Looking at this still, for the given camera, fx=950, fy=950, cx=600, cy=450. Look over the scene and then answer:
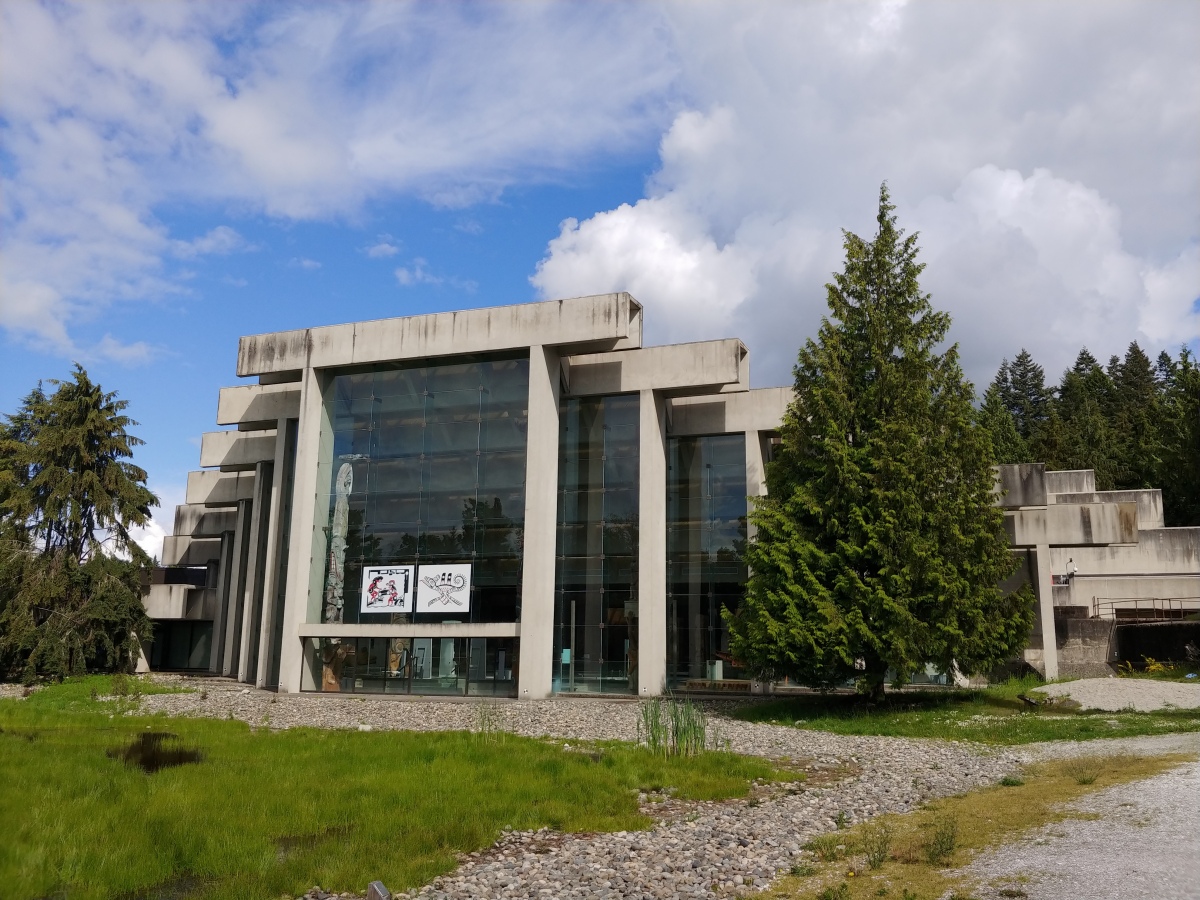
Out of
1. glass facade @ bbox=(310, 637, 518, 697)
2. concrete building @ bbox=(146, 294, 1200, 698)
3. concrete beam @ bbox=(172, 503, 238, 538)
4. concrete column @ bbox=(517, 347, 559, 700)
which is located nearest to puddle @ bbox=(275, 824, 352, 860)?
concrete column @ bbox=(517, 347, 559, 700)

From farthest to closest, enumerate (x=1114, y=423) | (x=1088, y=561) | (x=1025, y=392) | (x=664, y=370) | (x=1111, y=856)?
1. (x=1025, y=392)
2. (x=1114, y=423)
3. (x=1088, y=561)
4. (x=664, y=370)
5. (x=1111, y=856)

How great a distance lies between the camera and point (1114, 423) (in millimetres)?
74312

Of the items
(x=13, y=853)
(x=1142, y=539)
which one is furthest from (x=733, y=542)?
(x=13, y=853)

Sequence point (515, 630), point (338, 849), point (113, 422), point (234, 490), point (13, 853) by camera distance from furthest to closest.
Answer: point (234, 490), point (113, 422), point (515, 630), point (338, 849), point (13, 853)

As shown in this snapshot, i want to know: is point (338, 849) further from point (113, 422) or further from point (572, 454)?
point (113, 422)

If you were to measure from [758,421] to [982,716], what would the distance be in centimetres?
1292

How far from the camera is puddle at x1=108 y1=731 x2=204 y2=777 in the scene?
15219 millimetres

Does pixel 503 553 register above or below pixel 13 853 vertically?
above

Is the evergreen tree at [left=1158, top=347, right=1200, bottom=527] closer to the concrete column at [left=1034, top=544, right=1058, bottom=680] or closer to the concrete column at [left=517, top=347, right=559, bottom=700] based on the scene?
the concrete column at [left=1034, top=544, right=1058, bottom=680]

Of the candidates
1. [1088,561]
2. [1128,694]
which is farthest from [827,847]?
[1088,561]

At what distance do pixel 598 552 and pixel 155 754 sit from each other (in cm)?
1642

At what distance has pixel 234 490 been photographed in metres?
44.1

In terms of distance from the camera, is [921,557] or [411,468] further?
[411,468]

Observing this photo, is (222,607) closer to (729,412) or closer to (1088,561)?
(729,412)
